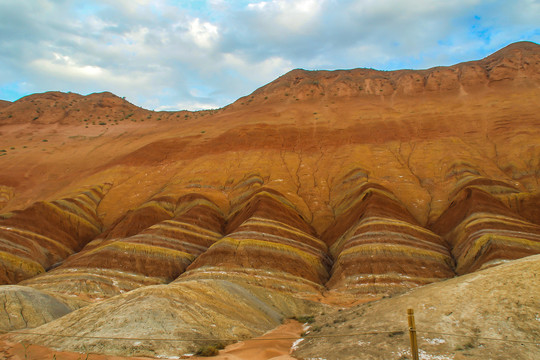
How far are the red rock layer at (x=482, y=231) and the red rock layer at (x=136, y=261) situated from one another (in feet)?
63.2

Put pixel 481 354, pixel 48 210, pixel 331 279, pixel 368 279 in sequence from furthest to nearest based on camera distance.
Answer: pixel 48 210, pixel 331 279, pixel 368 279, pixel 481 354

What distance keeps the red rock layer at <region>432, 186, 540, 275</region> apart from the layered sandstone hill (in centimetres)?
13

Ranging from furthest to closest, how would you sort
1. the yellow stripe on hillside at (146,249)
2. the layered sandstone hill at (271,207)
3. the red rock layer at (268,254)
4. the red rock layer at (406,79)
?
the red rock layer at (406,79) → the yellow stripe on hillside at (146,249) → the red rock layer at (268,254) → the layered sandstone hill at (271,207)

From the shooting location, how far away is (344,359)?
1141 cm

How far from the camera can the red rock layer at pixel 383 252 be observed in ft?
81.8

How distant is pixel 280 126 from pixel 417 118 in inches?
746

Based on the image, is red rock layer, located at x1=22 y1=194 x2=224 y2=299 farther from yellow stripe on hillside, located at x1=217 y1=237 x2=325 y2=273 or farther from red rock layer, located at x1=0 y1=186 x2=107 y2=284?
yellow stripe on hillside, located at x1=217 y1=237 x2=325 y2=273

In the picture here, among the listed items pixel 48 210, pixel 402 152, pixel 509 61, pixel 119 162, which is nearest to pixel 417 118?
pixel 402 152

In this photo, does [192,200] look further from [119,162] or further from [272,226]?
[119,162]

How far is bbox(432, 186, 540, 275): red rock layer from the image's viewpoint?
24.0 metres

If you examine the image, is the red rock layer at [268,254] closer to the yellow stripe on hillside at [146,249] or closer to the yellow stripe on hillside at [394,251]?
the yellow stripe on hillside at [146,249]

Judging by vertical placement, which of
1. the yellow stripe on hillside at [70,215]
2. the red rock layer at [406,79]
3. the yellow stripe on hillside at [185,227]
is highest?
the red rock layer at [406,79]

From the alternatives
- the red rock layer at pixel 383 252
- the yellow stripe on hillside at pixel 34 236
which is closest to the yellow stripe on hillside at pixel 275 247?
the red rock layer at pixel 383 252

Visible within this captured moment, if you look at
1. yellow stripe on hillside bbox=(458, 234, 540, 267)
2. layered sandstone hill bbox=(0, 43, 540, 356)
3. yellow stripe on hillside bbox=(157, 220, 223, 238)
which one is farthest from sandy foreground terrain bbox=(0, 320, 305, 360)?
yellow stripe on hillside bbox=(157, 220, 223, 238)
